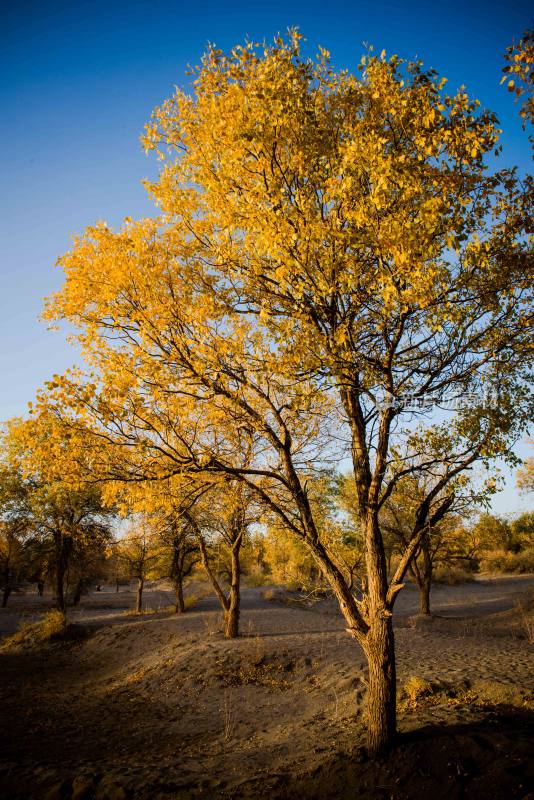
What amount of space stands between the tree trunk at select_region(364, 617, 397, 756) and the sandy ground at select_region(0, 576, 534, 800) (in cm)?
25

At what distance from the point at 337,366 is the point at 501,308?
2380 mm

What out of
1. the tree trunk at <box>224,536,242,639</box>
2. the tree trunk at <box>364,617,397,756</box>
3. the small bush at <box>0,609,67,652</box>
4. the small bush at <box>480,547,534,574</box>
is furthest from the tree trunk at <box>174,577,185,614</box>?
the small bush at <box>480,547,534,574</box>

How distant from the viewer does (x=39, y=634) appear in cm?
1894

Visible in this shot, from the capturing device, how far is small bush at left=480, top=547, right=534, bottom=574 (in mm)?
39094

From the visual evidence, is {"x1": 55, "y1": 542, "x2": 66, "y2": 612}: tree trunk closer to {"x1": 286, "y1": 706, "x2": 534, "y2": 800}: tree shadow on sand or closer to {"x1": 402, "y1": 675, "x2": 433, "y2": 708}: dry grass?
{"x1": 402, "y1": 675, "x2": 433, "y2": 708}: dry grass

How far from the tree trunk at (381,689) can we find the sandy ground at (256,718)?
25cm

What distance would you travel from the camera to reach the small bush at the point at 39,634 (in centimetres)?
1832

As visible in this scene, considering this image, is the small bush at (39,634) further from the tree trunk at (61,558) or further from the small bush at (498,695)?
the small bush at (498,695)

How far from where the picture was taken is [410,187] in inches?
158

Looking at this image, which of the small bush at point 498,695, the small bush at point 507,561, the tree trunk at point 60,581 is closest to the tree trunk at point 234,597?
the small bush at point 498,695

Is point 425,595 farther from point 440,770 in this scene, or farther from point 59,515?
point 59,515

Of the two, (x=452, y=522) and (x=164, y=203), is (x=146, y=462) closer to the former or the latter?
(x=164, y=203)

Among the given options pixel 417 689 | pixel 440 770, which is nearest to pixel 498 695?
pixel 417 689

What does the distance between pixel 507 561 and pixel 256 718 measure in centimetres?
4200
